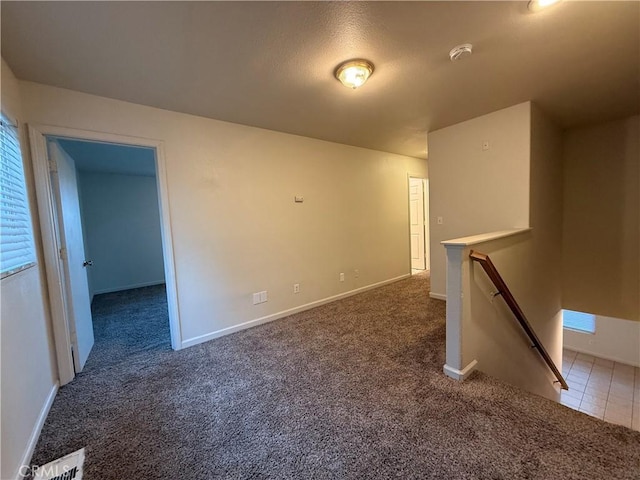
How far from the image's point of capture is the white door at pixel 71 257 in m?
2.25

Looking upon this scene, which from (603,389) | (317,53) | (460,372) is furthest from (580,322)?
(317,53)

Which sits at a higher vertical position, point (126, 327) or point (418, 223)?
point (418, 223)

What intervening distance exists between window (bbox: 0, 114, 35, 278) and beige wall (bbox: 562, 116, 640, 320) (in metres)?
6.30

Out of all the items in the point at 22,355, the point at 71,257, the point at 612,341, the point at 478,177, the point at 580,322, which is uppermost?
the point at 478,177

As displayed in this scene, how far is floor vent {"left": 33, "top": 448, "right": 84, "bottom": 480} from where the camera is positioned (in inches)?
53.6

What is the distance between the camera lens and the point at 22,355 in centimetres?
155

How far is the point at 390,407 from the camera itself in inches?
68.6

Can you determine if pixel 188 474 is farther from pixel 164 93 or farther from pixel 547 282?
pixel 547 282

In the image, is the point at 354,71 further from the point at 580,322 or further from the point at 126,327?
the point at 580,322

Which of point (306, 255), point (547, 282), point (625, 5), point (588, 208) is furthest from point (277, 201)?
point (588, 208)

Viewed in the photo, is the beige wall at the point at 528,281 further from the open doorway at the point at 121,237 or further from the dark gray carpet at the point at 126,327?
the open doorway at the point at 121,237

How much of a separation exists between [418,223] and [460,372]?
173 inches

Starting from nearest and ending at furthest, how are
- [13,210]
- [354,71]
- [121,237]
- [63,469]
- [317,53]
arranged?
1. [63,469]
2. [13,210]
3. [317,53]
4. [354,71]
5. [121,237]

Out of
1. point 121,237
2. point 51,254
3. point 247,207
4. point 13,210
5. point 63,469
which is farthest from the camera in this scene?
point 121,237
